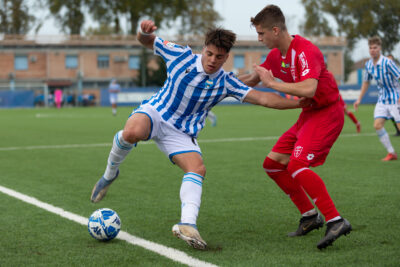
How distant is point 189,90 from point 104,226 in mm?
1317

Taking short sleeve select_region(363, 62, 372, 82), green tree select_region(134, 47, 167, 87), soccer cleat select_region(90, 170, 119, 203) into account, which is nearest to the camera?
soccer cleat select_region(90, 170, 119, 203)

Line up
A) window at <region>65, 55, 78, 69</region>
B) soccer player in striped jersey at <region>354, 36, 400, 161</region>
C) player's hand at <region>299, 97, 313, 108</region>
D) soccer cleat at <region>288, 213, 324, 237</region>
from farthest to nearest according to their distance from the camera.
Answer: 1. window at <region>65, 55, 78, 69</region>
2. soccer player in striped jersey at <region>354, 36, 400, 161</region>
3. soccer cleat at <region>288, 213, 324, 237</region>
4. player's hand at <region>299, 97, 313, 108</region>

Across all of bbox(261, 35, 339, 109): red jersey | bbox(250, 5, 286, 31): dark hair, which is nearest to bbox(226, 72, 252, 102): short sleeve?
bbox(261, 35, 339, 109): red jersey

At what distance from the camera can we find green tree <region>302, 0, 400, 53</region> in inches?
2453

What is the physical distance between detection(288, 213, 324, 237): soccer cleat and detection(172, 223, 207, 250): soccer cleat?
970 mm

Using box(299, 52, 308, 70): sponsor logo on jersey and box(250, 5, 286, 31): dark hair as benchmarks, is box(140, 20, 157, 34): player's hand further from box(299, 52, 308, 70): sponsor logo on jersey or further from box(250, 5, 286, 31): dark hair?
box(299, 52, 308, 70): sponsor logo on jersey

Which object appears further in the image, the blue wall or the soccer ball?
the blue wall

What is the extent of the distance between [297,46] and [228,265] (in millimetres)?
1861

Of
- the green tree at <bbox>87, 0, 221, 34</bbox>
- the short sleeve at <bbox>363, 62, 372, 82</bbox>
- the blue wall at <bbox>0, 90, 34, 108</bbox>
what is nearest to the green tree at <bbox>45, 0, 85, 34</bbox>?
the green tree at <bbox>87, 0, 221, 34</bbox>

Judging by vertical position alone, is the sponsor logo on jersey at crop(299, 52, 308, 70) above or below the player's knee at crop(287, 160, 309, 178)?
above

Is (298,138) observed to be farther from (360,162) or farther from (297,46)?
A: (360,162)

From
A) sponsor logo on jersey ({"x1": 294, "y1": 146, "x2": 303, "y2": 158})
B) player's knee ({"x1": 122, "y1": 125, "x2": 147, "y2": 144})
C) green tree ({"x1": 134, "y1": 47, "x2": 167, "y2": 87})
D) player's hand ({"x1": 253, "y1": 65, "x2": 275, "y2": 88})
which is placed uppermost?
player's hand ({"x1": 253, "y1": 65, "x2": 275, "y2": 88})

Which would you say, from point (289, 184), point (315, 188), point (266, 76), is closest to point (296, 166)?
point (315, 188)

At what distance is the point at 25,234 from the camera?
4.86m
